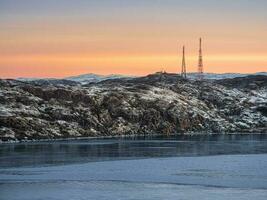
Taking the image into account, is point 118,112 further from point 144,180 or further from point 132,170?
point 144,180

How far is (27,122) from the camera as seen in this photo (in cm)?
10825

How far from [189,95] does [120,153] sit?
268 feet

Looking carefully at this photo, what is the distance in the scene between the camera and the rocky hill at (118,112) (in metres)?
112

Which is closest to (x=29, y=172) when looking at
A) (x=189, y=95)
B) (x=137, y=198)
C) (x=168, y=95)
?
(x=137, y=198)

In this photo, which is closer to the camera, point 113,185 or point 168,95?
point 113,185

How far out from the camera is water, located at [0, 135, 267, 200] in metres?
48.3

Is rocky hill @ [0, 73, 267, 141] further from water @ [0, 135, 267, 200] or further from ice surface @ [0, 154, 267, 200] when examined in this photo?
ice surface @ [0, 154, 267, 200]

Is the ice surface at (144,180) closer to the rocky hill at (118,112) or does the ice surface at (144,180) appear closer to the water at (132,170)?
the water at (132,170)

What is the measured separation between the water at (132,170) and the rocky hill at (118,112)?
14269 millimetres

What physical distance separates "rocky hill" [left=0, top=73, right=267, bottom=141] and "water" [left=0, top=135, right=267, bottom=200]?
14269 millimetres

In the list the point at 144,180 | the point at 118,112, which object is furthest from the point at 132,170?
the point at 118,112

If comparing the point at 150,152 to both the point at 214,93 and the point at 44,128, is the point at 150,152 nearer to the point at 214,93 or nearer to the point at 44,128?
the point at 44,128

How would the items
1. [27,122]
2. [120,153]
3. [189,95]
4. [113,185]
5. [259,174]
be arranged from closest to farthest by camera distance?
[113,185] < [259,174] < [120,153] < [27,122] < [189,95]

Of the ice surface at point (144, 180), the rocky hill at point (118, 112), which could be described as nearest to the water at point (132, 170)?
the ice surface at point (144, 180)
